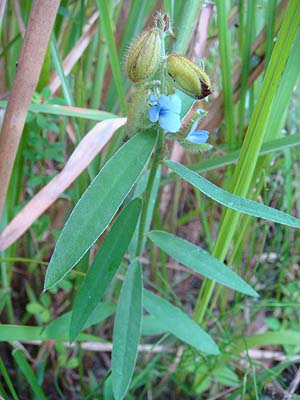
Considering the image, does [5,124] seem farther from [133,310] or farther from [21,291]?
[21,291]

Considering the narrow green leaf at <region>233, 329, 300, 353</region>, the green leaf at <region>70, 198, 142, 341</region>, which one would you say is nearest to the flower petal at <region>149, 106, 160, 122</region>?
the green leaf at <region>70, 198, 142, 341</region>

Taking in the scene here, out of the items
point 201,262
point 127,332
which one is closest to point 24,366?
point 127,332

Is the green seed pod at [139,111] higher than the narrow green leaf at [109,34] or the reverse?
the reverse

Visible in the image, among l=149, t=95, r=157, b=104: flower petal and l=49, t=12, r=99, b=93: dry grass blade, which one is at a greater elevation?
l=49, t=12, r=99, b=93: dry grass blade

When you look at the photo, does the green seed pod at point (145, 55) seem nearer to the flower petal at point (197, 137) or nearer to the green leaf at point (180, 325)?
the flower petal at point (197, 137)

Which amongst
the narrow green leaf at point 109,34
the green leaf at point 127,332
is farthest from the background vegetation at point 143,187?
the green leaf at point 127,332

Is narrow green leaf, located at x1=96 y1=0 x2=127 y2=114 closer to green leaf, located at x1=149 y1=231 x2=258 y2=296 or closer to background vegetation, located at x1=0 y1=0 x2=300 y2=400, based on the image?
background vegetation, located at x1=0 y1=0 x2=300 y2=400

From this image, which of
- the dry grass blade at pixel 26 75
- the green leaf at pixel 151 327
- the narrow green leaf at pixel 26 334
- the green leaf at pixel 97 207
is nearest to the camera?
the green leaf at pixel 97 207
